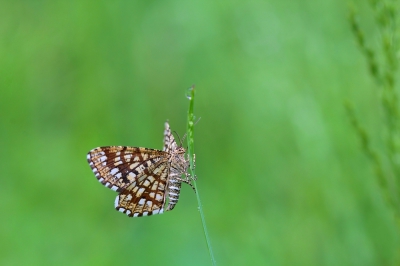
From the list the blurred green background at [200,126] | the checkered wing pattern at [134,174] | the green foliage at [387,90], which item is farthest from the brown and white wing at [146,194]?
the green foliage at [387,90]

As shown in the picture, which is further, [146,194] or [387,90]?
[146,194]

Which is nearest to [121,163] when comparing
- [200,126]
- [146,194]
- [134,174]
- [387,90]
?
[134,174]

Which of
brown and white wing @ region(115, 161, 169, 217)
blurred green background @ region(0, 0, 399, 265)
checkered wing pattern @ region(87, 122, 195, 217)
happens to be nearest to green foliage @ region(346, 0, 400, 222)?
blurred green background @ region(0, 0, 399, 265)

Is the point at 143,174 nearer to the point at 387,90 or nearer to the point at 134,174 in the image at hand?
the point at 134,174

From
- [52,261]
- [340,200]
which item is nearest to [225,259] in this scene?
[340,200]

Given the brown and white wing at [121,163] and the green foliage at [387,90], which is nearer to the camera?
the green foliage at [387,90]

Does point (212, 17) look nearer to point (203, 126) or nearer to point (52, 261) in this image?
point (203, 126)

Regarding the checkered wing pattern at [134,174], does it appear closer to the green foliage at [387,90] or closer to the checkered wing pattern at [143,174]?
the checkered wing pattern at [143,174]

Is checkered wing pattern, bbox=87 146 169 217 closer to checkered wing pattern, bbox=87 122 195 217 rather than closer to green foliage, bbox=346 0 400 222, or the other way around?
checkered wing pattern, bbox=87 122 195 217
